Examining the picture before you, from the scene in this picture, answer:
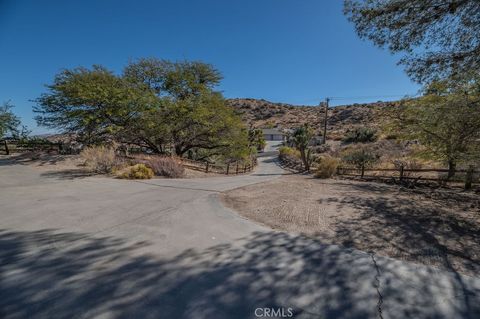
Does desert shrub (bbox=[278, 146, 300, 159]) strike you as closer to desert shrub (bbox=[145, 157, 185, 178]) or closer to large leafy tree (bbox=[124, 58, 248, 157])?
large leafy tree (bbox=[124, 58, 248, 157])

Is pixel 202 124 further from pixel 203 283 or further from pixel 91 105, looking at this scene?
pixel 203 283

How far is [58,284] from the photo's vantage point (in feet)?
8.32

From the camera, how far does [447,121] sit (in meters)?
6.95

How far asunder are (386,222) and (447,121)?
4292 mm

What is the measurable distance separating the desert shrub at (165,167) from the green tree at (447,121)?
1159 centimetres

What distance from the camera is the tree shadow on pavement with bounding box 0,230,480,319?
2.28 metres

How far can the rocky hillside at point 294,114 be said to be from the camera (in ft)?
228

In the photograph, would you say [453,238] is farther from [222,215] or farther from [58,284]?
[58,284]

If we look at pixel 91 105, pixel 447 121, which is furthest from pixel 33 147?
pixel 447 121

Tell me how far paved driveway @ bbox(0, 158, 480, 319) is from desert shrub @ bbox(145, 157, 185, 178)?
7.42m

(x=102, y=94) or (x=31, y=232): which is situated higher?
(x=102, y=94)

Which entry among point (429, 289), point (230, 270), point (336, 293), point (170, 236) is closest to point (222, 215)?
point (170, 236)

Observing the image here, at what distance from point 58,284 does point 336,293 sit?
319 cm

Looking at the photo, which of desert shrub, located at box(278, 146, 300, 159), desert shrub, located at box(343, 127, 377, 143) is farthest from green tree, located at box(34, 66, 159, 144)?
desert shrub, located at box(343, 127, 377, 143)
